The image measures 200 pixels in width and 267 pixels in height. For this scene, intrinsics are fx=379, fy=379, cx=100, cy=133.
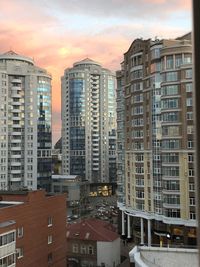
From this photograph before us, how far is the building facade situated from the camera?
2949 millimetres

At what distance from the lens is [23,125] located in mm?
9414

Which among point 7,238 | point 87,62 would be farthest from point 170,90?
point 87,62

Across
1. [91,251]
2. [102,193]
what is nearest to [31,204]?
[91,251]

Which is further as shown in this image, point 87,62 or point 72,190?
point 87,62

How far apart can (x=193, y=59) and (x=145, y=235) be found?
19.9 feet

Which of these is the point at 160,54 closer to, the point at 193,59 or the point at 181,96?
the point at 181,96

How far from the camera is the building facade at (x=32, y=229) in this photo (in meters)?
2.95

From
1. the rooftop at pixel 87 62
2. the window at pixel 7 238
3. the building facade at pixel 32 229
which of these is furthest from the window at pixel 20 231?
the rooftop at pixel 87 62

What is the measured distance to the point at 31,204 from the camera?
11.4 ft

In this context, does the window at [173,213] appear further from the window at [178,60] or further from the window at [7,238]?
the window at [7,238]

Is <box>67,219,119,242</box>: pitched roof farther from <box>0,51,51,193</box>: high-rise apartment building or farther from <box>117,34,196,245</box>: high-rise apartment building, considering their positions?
<box>0,51,51,193</box>: high-rise apartment building

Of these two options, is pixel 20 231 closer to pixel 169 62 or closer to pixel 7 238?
pixel 7 238

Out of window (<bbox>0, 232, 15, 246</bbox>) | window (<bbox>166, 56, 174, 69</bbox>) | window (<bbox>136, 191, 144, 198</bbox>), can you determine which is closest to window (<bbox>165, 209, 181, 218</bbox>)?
window (<bbox>136, 191, 144, 198</bbox>)

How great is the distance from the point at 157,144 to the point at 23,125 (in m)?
4.60
